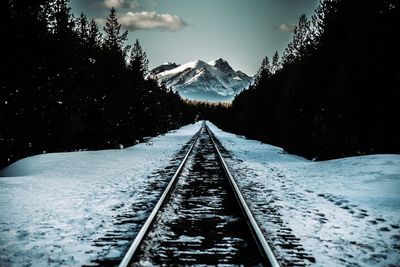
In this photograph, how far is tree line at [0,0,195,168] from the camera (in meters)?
14.8

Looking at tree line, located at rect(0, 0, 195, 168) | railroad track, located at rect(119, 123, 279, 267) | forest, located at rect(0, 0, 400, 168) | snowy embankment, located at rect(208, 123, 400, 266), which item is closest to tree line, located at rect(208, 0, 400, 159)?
forest, located at rect(0, 0, 400, 168)

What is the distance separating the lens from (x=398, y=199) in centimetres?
833

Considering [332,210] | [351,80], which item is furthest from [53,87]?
[332,210]

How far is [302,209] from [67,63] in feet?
55.3

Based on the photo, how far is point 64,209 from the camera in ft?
24.3

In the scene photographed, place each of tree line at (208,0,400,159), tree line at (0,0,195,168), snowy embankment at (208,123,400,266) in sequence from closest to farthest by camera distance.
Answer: snowy embankment at (208,123,400,266), tree line at (208,0,400,159), tree line at (0,0,195,168)

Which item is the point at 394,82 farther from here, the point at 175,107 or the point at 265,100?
the point at 175,107

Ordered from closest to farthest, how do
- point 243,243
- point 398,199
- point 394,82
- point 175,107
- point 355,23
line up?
point 243,243, point 398,199, point 394,82, point 355,23, point 175,107

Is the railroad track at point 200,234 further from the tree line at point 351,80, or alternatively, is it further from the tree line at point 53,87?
the tree line at point 53,87

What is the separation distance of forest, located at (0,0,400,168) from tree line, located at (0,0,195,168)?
6cm

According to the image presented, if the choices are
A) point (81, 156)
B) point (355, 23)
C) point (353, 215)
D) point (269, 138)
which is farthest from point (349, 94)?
point (269, 138)

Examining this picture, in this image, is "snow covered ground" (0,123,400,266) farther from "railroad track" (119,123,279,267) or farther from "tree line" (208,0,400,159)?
"tree line" (208,0,400,159)

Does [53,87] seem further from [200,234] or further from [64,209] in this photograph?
[200,234]

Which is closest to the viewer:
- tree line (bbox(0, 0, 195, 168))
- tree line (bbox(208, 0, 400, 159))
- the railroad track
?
the railroad track
